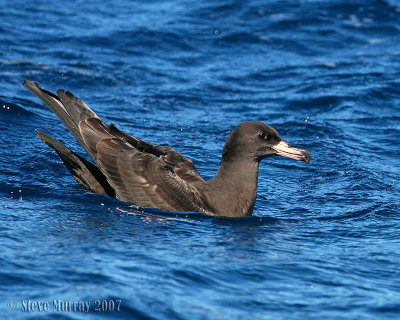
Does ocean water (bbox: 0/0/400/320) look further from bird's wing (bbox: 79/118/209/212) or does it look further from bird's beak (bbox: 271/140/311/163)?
bird's beak (bbox: 271/140/311/163)

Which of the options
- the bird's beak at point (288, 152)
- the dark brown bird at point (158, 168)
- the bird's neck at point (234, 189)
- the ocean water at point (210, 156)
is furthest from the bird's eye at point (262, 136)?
the ocean water at point (210, 156)

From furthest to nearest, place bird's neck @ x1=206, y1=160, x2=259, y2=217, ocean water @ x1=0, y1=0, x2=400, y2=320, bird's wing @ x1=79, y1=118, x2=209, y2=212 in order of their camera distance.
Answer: bird's neck @ x1=206, y1=160, x2=259, y2=217 → bird's wing @ x1=79, y1=118, x2=209, y2=212 → ocean water @ x1=0, y1=0, x2=400, y2=320

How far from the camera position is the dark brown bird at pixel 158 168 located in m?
7.32

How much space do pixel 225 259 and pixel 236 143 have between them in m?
1.65

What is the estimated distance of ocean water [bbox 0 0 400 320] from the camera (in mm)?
5582

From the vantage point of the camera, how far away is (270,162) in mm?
10438

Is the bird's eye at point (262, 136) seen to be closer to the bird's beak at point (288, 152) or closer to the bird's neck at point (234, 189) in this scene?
the bird's beak at point (288, 152)

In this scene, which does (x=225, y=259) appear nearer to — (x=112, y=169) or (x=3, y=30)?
(x=112, y=169)

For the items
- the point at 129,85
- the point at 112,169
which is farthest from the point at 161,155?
the point at 129,85

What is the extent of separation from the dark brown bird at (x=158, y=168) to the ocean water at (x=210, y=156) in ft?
0.57

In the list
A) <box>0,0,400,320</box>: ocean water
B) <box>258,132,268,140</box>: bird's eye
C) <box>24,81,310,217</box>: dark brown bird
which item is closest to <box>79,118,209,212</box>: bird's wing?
<box>24,81,310,217</box>: dark brown bird

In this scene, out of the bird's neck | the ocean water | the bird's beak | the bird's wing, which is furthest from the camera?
the bird's beak

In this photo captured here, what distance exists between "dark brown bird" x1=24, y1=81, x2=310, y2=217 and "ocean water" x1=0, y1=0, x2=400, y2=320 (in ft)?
0.57

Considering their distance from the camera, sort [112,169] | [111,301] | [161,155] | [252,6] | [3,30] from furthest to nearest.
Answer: [252,6], [3,30], [161,155], [112,169], [111,301]
